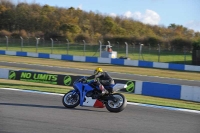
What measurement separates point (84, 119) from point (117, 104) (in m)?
1.49

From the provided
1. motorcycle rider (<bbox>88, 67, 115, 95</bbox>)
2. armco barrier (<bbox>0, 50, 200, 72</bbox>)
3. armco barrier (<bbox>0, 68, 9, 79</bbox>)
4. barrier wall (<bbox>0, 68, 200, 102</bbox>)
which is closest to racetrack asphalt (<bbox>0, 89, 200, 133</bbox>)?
motorcycle rider (<bbox>88, 67, 115, 95</bbox>)

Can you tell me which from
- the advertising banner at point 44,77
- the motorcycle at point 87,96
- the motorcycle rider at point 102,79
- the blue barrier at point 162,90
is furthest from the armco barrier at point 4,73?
the motorcycle rider at point 102,79

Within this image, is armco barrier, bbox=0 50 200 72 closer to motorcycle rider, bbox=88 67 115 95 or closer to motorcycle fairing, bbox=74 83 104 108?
motorcycle fairing, bbox=74 83 104 108

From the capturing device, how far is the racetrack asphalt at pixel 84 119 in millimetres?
8070

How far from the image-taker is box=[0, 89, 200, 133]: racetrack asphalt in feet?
26.5

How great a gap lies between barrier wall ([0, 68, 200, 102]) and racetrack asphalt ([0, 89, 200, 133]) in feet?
13.8

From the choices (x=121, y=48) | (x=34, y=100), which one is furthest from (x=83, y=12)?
(x=34, y=100)

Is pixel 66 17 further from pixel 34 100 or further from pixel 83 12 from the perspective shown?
pixel 34 100

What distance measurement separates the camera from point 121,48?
4603 cm

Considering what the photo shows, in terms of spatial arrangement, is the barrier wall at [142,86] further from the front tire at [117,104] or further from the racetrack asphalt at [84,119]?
the front tire at [117,104]

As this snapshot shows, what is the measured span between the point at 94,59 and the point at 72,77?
1820cm

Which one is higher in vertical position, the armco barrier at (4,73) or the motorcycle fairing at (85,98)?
the motorcycle fairing at (85,98)

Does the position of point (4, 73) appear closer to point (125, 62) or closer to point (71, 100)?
point (71, 100)

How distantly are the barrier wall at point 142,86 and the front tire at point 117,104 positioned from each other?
5691 millimetres
